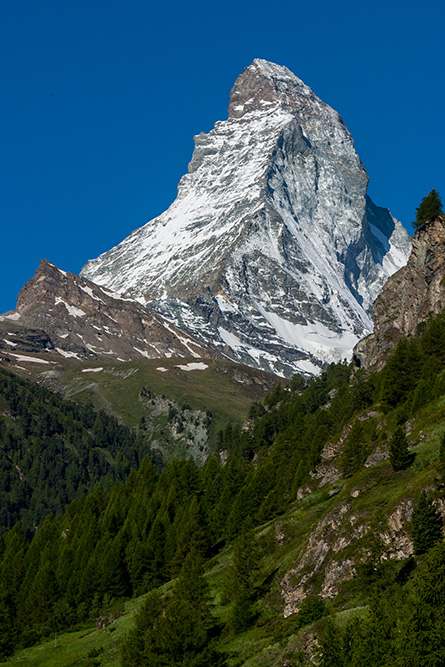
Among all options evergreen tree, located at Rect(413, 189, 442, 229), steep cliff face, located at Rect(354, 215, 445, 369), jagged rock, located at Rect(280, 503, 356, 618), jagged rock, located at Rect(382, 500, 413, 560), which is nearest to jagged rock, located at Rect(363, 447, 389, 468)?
jagged rock, located at Rect(280, 503, 356, 618)

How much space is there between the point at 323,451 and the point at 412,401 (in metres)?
21.7

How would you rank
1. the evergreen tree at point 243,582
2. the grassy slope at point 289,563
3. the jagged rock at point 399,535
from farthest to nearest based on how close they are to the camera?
the evergreen tree at point 243,582
the grassy slope at point 289,563
the jagged rock at point 399,535

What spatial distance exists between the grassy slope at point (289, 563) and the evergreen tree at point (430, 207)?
6868 cm

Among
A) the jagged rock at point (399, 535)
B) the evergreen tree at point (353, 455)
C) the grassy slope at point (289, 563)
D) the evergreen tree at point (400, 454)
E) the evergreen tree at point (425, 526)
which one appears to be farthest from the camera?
the evergreen tree at point (353, 455)

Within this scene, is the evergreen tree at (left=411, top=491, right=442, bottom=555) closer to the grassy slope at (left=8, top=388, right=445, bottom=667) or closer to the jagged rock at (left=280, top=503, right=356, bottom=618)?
the grassy slope at (left=8, top=388, right=445, bottom=667)

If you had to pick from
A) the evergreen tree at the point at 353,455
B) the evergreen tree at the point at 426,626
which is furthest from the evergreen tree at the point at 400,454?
the evergreen tree at the point at 426,626

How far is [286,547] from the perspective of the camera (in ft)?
238

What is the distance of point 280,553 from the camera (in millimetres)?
72125

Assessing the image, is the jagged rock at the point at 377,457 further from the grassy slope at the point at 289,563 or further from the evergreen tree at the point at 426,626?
the evergreen tree at the point at 426,626

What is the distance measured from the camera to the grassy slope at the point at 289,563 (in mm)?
52569

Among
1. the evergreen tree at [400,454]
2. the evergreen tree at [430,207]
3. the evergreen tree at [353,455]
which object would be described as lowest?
the evergreen tree at [400,454]

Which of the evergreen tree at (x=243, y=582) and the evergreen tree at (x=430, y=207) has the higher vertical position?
the evergreen tree at (x=430, y=207)

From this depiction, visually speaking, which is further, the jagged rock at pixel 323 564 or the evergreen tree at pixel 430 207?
the evergreen tree at pixel 430 207

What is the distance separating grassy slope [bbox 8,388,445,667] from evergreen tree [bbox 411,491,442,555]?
352 cm
